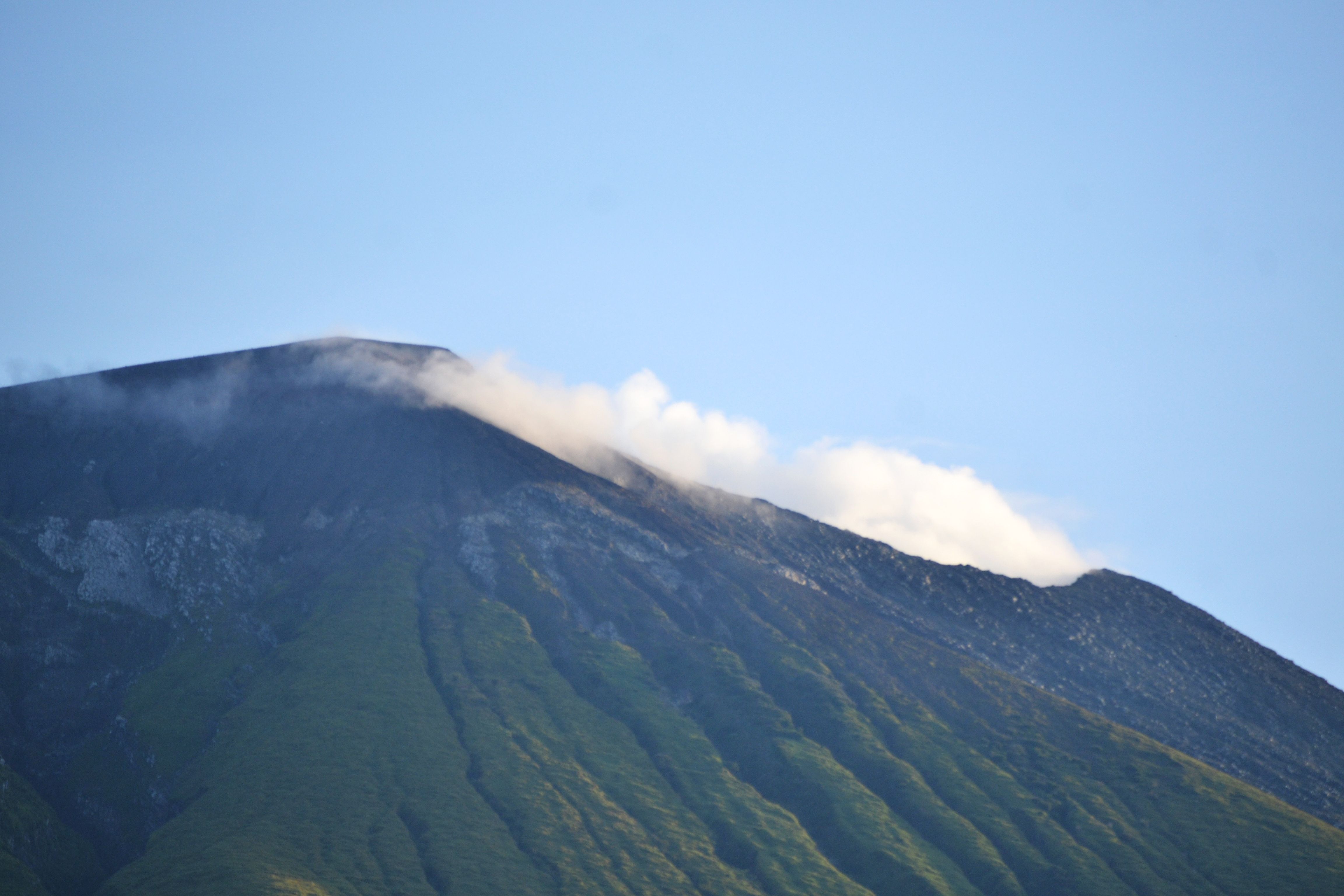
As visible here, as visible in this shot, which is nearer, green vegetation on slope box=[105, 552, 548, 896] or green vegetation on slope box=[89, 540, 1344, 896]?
green vegetation on slope box=[105, 552, 548, 896]

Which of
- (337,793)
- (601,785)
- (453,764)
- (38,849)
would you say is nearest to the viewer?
(38,849)

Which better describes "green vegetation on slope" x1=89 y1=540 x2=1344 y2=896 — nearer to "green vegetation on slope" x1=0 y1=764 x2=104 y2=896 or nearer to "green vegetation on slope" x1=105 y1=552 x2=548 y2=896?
"green vegetation on slope" x1=105 y1=552 x2=548 y2=896

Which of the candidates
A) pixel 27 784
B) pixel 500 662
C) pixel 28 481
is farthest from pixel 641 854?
pixel 28 481

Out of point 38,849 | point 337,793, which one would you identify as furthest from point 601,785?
point 38,849

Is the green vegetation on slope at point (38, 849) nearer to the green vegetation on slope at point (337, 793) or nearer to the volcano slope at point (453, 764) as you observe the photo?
the volcano slope at point (453, 764)

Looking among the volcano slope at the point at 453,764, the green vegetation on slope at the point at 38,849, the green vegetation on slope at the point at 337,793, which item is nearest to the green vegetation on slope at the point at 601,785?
the green vegetation on slope at the point at 337,793

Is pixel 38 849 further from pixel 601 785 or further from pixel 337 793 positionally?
pixel 601 785

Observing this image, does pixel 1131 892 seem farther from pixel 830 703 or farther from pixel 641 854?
pixel 641 854

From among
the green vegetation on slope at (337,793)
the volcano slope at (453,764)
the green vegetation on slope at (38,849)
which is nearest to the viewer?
the green vegetation on slope at (38,849)

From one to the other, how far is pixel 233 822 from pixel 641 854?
166ft

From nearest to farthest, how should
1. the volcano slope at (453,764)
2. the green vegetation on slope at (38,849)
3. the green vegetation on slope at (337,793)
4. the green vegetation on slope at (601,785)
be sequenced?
1. the green vegetation on slope at (38,849)
2. the green vegetation on slope at (337,793)
3. the volcano slope at (453,764)
4. the green vegetation on slope at (601,785)

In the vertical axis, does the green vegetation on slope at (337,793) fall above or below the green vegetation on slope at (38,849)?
above

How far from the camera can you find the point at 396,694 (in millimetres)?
166750

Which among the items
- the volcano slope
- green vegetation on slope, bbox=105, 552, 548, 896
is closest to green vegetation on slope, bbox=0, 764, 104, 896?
the volcano slope
